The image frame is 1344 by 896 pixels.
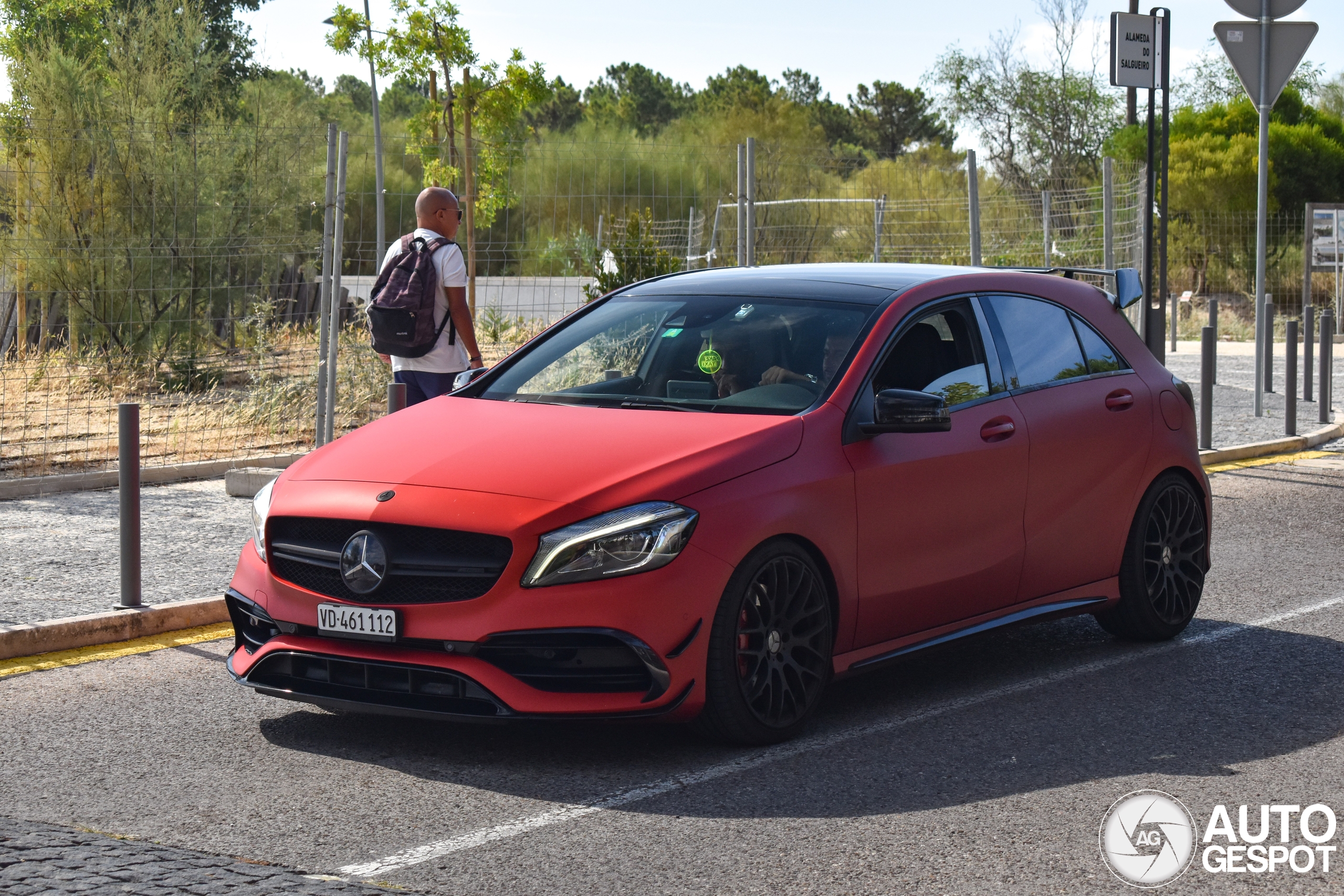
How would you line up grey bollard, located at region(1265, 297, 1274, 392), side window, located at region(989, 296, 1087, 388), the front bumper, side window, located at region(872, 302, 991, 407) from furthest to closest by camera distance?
grey bollard, located at region(1265, 297, 1274, 392), side window, located at region(989, 296, 1087, 388), side window, located at region(872, 302, 991, 407), the front bumper

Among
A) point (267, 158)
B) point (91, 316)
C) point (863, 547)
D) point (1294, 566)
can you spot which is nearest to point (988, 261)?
point (267, 158)

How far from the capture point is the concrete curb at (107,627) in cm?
675

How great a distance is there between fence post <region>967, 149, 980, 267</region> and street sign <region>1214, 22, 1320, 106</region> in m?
2.56

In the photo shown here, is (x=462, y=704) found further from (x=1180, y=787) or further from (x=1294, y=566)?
(x=1294, y=566)

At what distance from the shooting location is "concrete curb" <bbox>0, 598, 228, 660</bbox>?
6.75 meters

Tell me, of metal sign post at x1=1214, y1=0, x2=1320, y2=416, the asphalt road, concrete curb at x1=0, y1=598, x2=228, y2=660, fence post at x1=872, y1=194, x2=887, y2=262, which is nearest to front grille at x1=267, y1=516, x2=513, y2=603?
the asphalt road

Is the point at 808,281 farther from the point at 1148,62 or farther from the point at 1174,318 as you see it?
the point at 1174,318

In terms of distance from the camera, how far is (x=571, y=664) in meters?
4.90

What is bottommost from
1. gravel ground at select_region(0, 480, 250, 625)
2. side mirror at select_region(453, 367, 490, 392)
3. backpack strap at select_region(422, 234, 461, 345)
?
gravel ground at select_region(0, 480, 250, 625)

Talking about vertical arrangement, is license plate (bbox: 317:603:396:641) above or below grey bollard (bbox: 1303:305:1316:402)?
below

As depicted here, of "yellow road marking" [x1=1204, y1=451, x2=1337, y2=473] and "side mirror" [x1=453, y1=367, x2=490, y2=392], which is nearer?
"side mirror" [x1=453, y1=367, x2=490, y2=392]

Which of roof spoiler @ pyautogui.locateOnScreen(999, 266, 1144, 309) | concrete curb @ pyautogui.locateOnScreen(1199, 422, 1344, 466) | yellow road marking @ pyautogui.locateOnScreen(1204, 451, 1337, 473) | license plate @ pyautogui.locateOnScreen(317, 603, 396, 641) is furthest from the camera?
concrete curb @ pyautogui.locateOnScreen(1199, 422, 1344, 466)

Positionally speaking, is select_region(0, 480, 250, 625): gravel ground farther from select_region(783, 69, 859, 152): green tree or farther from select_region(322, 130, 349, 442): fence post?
select_region(783, 69, 859, 152): green tree

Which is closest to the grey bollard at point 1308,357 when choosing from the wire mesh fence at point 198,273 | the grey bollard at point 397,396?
the wire mesh fence at point 198,273
